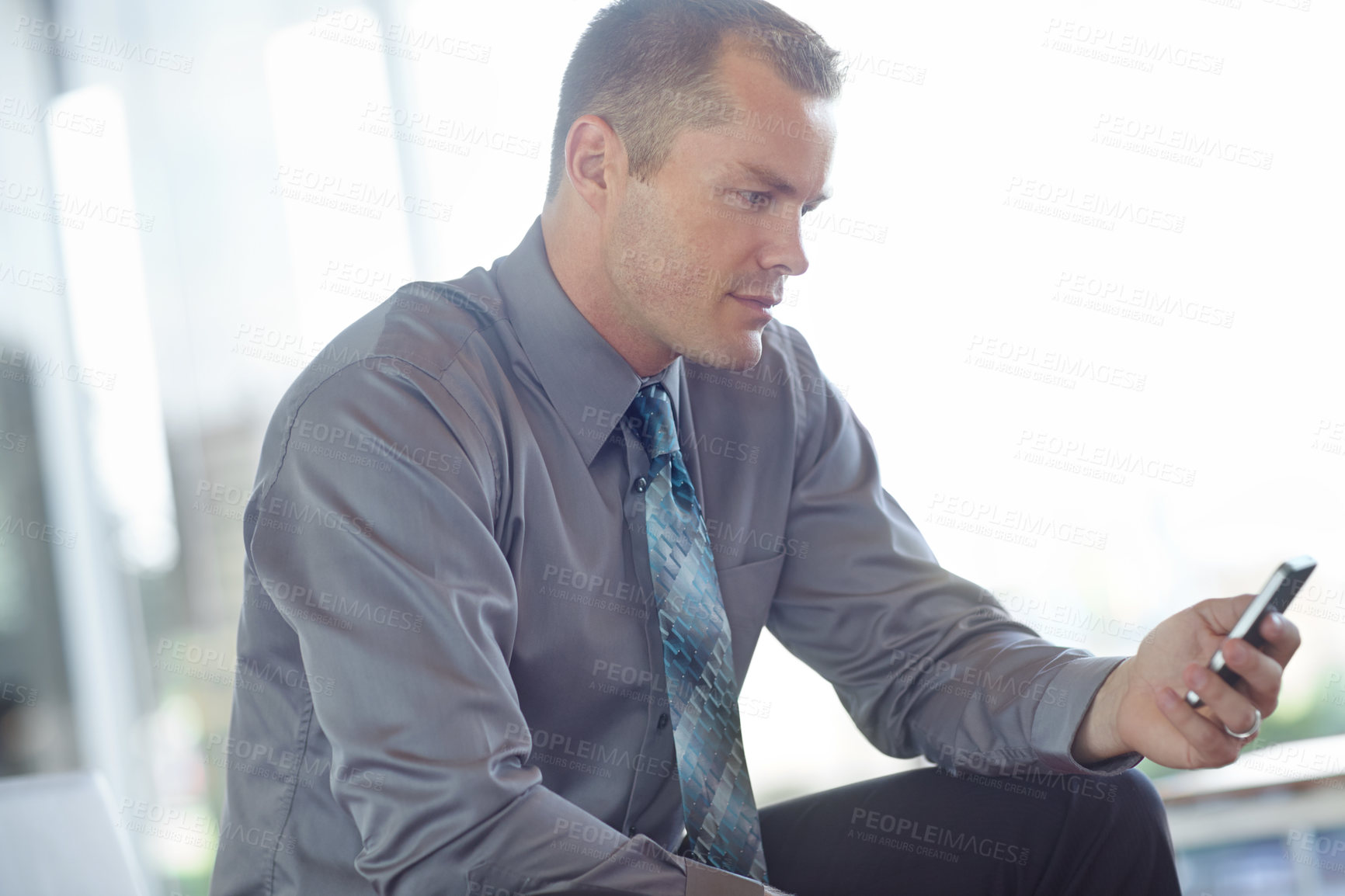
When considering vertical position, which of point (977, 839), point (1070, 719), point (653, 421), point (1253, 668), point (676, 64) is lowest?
point (977, 839)

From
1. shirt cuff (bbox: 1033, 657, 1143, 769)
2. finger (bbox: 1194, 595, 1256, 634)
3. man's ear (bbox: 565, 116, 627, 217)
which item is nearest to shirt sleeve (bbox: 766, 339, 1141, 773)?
shirt cuff (bbox: 1033, 657, 1143, 769)

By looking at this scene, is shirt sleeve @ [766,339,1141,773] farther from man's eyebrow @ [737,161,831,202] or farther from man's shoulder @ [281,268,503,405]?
man's shoulder @ [281,268,503,405]

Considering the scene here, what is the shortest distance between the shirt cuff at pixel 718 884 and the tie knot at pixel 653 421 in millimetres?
459

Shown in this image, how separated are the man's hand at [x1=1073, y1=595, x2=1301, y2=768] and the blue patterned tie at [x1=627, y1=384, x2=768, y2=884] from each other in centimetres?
34

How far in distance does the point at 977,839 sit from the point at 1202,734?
262 mm

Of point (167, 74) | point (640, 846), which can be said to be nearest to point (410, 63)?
point (167, 74)

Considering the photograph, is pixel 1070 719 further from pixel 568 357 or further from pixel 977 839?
pixel 568 357

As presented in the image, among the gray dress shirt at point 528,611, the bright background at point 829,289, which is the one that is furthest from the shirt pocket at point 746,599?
the bright background at point 829,289

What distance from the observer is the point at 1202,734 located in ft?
3.00

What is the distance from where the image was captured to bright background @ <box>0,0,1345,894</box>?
6.48 feet

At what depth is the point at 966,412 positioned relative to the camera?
6.96ft

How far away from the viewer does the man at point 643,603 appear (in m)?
0.87

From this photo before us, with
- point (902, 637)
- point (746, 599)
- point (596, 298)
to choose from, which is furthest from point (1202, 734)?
point (596, 298)

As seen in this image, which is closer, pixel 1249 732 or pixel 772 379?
pixel 1249 732
